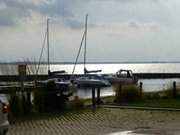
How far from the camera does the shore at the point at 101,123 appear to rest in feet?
47.3

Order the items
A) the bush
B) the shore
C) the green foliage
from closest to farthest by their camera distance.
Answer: the shore
the green foliage
the bush

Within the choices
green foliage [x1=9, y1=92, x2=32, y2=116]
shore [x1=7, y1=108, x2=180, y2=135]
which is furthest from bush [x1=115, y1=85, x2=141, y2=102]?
green foliage [x1=9, y1=92, x2=32, y2=116]

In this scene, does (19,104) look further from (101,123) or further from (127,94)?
(127,94)

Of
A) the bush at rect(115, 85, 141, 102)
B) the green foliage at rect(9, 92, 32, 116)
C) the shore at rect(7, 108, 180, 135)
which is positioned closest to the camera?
the shore at rect(7, 108, 180, 135)

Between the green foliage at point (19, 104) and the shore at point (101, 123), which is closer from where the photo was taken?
the shore at point (101, 123)

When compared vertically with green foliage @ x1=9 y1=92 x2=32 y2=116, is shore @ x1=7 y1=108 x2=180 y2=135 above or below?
below

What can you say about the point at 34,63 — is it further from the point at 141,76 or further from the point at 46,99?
the point at 141,76

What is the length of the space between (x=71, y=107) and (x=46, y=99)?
1.95 meters

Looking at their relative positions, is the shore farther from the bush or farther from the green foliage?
the bush

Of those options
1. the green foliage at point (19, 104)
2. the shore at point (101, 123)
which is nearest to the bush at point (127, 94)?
the shore at point (101, 123)

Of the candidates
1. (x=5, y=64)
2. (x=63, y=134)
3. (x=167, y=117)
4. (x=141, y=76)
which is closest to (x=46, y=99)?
(x=5, y=64)

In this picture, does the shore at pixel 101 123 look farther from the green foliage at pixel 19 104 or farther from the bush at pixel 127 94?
the bush at pixel 127 94

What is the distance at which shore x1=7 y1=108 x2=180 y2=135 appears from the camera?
14430mm

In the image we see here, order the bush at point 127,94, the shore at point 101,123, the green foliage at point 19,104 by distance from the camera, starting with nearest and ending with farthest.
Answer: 1. the shore at point 101,123
2. the green foliage at point 19,104
3. the bush at point 127,94
